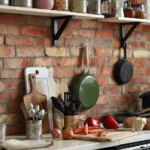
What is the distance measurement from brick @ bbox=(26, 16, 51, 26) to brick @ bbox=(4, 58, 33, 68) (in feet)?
0.87

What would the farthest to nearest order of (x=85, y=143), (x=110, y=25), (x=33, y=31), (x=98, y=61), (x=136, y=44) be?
(x=136, y=44) → (x=110, y=25) → (x=98, y=61) → (x=33, y=31) → (x=85, y=143)

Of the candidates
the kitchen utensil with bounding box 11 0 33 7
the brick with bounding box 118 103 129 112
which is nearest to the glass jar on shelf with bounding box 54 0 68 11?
the kitchen utensil with bounding box 11 0 33 7

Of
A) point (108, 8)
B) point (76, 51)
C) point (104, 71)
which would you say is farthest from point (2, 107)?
point (108, 8)

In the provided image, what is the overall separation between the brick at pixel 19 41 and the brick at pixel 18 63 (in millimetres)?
105

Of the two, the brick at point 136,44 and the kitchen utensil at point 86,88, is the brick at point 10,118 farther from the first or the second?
the brick at point 136,44

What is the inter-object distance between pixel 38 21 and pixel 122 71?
92 centimetres

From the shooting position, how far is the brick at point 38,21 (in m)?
3.23

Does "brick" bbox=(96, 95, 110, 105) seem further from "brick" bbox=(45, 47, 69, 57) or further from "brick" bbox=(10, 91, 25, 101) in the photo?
"brick" bbox=(10, 91, 25, 101)

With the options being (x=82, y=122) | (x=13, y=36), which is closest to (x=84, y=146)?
(x=82, y=122)

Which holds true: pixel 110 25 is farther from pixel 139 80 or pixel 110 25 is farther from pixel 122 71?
pixel 139 80

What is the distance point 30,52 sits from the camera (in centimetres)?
324

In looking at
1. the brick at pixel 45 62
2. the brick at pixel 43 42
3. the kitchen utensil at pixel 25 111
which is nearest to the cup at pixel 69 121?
the kitchen utensil at pixel 25 111

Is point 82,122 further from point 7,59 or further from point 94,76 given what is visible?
point 7,59

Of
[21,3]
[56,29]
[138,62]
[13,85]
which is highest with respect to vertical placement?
[21,3]
